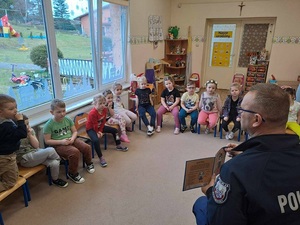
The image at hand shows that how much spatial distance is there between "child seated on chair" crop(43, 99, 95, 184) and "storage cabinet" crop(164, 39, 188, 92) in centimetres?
416

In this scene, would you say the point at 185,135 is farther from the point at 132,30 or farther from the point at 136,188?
the point at 132,30

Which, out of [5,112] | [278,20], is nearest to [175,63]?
[278,20]

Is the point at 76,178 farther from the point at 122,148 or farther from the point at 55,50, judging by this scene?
the point at 55,50

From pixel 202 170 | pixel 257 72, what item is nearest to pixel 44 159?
pixel 202 170

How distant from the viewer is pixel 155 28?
533 centimetres

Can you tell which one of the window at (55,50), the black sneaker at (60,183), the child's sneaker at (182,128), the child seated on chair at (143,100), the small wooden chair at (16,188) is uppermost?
the window at (55,50)

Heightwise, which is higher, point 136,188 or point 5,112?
point 5,112

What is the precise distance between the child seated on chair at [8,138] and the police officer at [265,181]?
5.35 ft

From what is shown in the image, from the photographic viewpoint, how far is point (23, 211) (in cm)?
198

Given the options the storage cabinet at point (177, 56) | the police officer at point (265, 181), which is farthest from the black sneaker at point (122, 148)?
the storage cabinet at point (177, 56)

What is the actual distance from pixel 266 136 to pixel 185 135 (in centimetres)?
277

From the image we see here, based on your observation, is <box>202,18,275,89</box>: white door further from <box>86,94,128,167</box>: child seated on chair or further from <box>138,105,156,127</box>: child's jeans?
<box>86,94,128,167</box>: child seated on chair

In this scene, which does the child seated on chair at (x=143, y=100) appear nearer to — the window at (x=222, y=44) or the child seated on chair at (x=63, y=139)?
the child seated on chair at (x=63, y=139)

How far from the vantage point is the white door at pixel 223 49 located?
605cm
